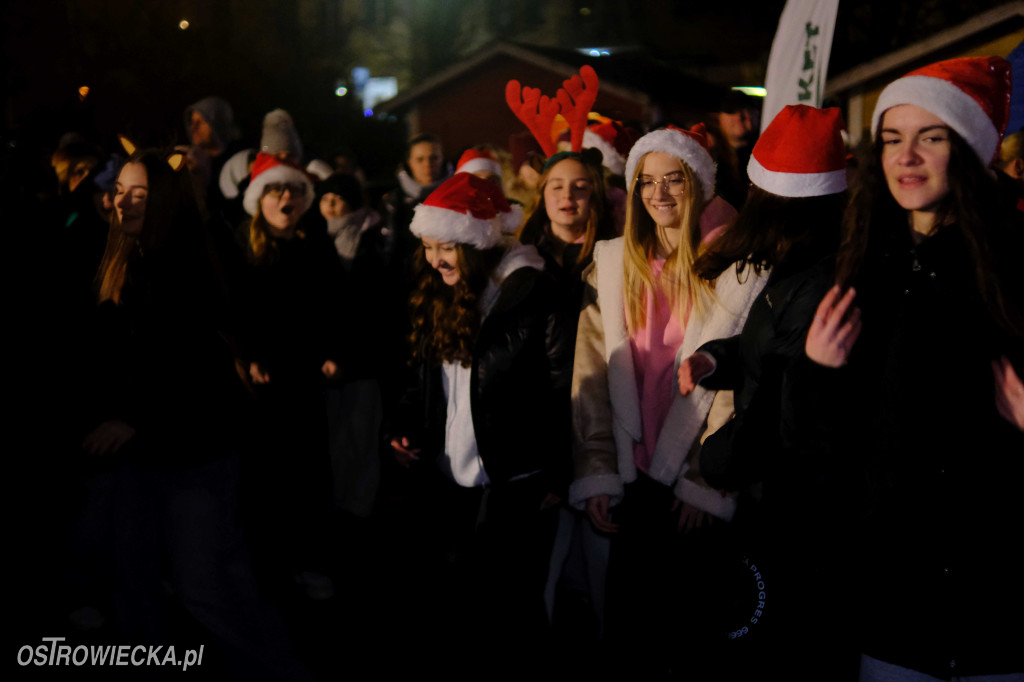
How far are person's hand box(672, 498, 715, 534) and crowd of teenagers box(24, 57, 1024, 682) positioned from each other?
11mm

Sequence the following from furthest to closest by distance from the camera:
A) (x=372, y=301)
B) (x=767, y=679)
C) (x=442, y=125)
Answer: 1. (x=442, y=125)
2. (x=372, y=301)
3. (x=767, y=679)

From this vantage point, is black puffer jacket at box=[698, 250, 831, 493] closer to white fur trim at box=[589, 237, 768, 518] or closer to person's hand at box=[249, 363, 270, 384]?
white fur trim at box=[589, 237, 768, 518]

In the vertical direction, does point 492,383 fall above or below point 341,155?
above

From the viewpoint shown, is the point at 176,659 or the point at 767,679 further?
the point at 176,659

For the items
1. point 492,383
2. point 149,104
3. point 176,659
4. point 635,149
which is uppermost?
point 635,149

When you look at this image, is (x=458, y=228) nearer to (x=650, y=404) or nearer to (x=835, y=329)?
(x=650, y=404)

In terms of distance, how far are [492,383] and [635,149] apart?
3.83 feet

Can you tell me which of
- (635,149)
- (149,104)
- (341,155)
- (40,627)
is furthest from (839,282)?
(149,104)

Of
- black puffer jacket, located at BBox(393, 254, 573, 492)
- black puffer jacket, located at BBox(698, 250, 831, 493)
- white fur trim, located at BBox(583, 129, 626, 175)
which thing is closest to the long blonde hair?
black puffer jacket, located at BBox(393, 254, 573, 492)

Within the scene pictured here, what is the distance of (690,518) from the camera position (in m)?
3.41

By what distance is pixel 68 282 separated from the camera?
4039 millimetres

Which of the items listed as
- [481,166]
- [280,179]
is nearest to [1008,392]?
[280,179]

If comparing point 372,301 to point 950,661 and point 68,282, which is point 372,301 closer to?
point 68,282

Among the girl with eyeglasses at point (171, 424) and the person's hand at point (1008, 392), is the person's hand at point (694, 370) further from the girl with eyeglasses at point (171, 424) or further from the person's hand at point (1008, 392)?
the girl with eyeglasses at point (171, 424)
